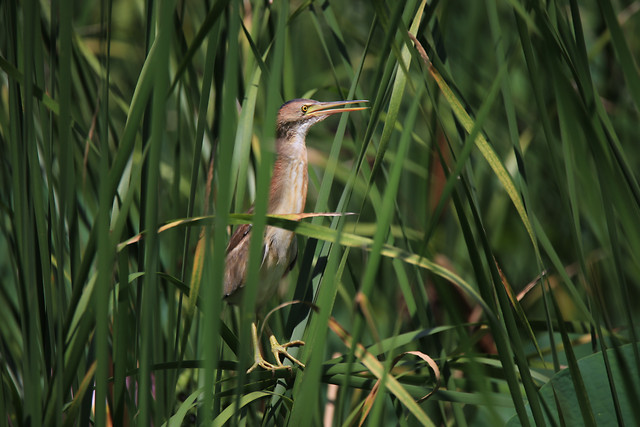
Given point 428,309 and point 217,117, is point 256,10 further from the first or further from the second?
point 428,309

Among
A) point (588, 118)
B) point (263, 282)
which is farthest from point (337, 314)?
point (588, 118)

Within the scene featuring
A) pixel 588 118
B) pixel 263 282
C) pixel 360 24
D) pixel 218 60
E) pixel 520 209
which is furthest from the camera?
pixel 360 24

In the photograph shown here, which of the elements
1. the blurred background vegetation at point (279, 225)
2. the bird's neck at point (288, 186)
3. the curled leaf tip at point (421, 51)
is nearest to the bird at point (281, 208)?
the bird's neck at point (288, 186)

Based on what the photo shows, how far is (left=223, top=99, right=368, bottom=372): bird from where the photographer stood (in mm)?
1381

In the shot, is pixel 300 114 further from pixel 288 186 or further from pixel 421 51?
pixel 421 51

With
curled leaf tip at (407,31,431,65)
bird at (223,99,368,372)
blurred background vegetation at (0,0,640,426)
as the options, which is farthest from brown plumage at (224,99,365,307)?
curled leaf tip at (407,31,431,65)

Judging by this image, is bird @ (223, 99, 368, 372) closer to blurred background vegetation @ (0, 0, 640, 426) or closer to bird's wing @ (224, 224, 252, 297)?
bird's wing @ (224, 224, 252, 297)

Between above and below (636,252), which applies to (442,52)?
above

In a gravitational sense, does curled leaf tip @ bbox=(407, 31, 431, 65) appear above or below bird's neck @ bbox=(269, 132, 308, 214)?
above

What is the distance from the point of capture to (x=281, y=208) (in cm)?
143

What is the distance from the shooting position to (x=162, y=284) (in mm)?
1110

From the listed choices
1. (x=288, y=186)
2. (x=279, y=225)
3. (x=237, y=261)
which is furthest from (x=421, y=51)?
(x=237, y=261)

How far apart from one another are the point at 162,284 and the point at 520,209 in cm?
61

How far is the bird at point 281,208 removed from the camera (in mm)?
1381
